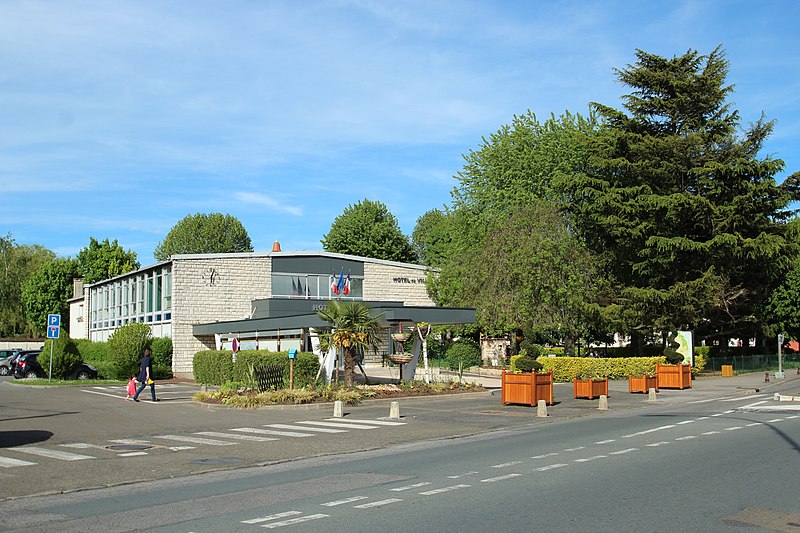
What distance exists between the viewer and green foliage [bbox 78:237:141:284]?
83.6 meters

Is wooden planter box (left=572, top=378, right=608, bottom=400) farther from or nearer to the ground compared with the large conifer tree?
nearer to the ground

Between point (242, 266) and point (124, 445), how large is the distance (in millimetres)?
30268

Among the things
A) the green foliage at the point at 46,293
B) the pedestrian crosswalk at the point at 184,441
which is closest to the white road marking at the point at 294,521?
the pedestrian crosswalk at the point at 184,441

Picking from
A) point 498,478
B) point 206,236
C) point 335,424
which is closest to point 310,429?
point 335,424

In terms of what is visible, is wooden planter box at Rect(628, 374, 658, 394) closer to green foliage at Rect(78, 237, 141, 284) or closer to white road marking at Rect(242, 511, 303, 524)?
white road marking at Rect(242, 511, 303, 524)

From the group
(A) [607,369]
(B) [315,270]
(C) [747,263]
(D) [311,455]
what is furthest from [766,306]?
(D) [311,455]

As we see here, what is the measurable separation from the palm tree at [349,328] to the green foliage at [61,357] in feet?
65.1

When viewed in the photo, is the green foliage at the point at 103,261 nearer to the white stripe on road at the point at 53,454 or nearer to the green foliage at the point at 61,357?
the green foliage at the point at 61,357

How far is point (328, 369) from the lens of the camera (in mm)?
29250

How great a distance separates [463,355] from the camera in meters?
54.2

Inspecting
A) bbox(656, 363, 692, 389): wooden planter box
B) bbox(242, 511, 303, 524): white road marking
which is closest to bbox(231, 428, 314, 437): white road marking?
bbox(242, 511, 303, 524): white road marking

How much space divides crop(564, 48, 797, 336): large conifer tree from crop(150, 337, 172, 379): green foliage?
25191 millimetres

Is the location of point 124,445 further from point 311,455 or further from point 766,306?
point 766,306

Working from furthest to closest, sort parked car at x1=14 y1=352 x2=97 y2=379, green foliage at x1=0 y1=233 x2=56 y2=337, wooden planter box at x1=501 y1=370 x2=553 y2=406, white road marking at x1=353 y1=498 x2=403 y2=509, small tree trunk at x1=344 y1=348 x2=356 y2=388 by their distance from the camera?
green foliage at x1=0 y1=233 x2=56 y2=337 < parked car at x1=14 y1=352 x2=97 y2=379 < small tree trunk at x1=344 y1=348 x2=356 y2=388 < wooden planter box at x1=501 y1=370 x2=553 y2=406 < white road marking at x1=353 y1=498 x2=403 y2=509
